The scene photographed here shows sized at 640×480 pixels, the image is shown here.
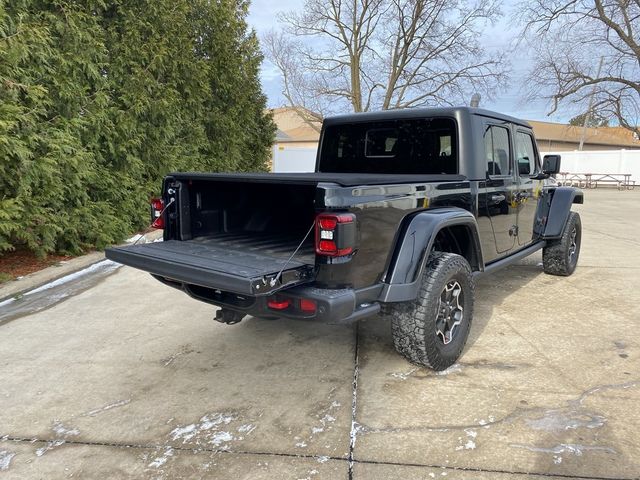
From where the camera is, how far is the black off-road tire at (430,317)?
311 centimetres

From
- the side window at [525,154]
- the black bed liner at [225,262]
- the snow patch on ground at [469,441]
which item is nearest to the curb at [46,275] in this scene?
the black bed liner at [225,262]

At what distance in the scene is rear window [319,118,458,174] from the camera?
158 inches

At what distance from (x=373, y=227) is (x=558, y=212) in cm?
378

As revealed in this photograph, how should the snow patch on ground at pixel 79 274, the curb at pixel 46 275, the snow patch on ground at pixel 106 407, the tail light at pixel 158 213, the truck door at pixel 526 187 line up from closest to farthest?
the snow patch on ground at pixel 106 407
the tail light at pixel 158 213
the truck door at pixel 526 187
the curb at pixel 46 275
the snow patch on ground at pixel 79 274

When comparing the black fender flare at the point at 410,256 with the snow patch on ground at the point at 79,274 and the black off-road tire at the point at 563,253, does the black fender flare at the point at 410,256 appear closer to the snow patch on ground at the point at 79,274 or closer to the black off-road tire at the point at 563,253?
the black off-road tire at the point at 563,253

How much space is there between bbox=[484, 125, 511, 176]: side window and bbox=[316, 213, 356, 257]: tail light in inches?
81.0

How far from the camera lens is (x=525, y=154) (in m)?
5.09

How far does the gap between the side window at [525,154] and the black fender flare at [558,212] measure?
610mm

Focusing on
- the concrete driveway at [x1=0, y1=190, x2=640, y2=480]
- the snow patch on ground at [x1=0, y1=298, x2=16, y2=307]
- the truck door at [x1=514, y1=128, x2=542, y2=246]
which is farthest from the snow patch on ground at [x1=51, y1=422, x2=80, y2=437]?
the truck door at [x1=514, y1=128, x2=542, y2=246]

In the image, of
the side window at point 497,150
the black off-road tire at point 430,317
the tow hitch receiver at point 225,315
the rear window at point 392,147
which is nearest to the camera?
the black off-road tire at point 430,317

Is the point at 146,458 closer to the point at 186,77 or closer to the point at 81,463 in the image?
the point at 81,463

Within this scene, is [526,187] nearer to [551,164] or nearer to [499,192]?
[551,164]

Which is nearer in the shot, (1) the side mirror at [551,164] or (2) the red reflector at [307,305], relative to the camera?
(2) the red reflector at [307,305]

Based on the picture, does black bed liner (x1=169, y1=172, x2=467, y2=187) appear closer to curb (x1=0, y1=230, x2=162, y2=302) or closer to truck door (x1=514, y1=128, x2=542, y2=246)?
truck door (x1=514, y1=128, x2=542, y2=246)
